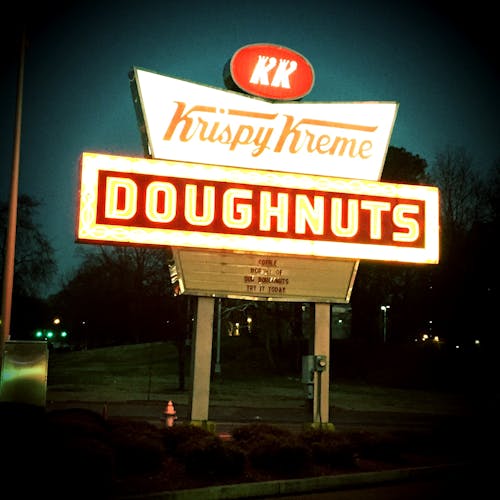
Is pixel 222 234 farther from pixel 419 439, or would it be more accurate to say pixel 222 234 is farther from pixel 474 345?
pixel 474 345

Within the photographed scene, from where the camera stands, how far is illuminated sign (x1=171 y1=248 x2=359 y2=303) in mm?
13781

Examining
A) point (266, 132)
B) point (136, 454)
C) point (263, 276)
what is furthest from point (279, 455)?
point (266, 132)

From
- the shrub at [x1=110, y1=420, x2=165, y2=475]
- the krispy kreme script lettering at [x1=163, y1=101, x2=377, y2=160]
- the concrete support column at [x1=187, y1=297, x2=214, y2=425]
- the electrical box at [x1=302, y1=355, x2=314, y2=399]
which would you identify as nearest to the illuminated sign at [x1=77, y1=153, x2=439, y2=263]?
the krispy kreme script lettering at [x1=163, y1=101, x2=377, y2=160]

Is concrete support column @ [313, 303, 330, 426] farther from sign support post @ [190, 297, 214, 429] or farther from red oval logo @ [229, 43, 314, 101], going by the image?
red oval logo @ [229, 43, 314, 101]

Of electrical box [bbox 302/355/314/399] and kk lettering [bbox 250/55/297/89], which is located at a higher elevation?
kk lettering [bbox 250/55/297/89]

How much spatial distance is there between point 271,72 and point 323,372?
22.8 ft

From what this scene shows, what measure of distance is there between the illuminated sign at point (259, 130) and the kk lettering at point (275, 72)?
0.46m

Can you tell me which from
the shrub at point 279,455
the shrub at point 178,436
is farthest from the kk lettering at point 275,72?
the shrub at point 279,455

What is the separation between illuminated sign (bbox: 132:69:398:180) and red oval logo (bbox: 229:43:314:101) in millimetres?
260

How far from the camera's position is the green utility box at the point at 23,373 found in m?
11.7

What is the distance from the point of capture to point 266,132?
48.2 feet

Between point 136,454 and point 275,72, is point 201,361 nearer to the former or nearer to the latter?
point 136,454

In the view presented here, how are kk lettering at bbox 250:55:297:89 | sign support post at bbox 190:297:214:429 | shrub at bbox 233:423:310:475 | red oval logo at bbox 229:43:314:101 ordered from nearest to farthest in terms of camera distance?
shrub at bbox 233:423:310:475
sign support post at bbox 190:297:214:429
red oval logo at bbox 229:43:314:101
kk lettering at bbox 250:55:297:89

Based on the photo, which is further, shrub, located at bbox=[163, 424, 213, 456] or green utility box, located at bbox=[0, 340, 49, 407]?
green utility box, located at bbox=[0, 340, 49, 407]
